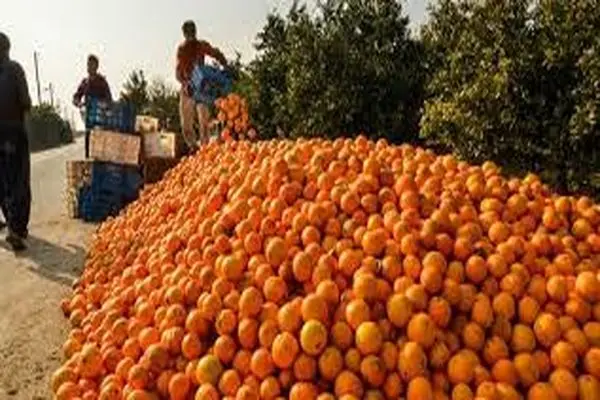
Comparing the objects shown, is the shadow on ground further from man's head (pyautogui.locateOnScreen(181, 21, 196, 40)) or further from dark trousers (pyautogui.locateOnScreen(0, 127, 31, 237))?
man's head (pyautogui.locateOnScreen(181, 21, 196, 40))

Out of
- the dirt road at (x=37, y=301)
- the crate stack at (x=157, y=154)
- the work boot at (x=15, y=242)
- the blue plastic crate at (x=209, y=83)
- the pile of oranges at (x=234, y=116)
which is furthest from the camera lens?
the blue plastic crate at (x=209, y=83)

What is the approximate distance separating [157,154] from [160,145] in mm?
165

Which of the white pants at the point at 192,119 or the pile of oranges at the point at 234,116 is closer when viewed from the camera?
the pile of oranges at the point at 234,116

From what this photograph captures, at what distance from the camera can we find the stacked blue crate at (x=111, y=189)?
11.7 metres

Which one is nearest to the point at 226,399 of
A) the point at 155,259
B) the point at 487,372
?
the point at 487,372

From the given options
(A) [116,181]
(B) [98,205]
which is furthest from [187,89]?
(B) [98,205]

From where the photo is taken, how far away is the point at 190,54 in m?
12.9

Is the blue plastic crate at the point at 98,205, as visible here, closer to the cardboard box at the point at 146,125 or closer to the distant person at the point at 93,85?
the cardboard box at the point at 146,125

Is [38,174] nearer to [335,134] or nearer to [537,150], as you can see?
[335,134]

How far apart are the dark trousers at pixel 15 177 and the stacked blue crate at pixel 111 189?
1.65 m

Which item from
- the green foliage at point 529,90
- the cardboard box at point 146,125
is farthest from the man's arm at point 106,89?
the green foliage at point 529,90

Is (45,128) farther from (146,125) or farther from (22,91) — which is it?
(22,91)

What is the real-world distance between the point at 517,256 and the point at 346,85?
7.70 meters

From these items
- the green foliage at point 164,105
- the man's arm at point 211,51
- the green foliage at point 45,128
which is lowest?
the green foliage at point 45,128
